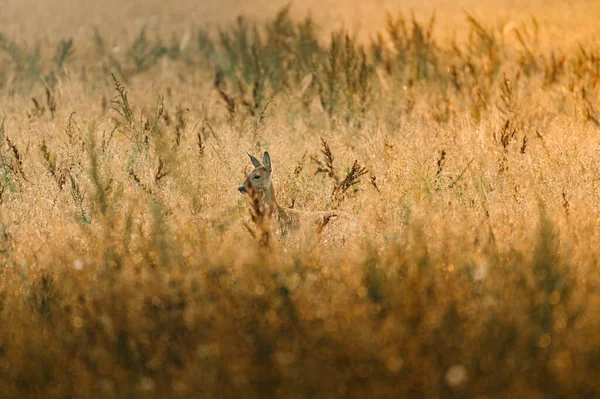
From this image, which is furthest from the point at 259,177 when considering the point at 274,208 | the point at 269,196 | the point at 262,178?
the point at 274,208

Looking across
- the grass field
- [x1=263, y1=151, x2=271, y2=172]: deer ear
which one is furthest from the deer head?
the grass field

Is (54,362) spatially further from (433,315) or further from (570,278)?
(570,278)

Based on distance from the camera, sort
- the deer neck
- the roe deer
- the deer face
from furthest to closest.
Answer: the deer neck < the deer face < the roe deer

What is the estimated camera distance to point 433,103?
7887mm

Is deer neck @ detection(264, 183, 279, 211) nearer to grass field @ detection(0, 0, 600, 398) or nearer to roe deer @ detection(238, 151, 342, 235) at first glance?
roe deer @ detection(238, 151, 342, 235)

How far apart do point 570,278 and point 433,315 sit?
2.44ft

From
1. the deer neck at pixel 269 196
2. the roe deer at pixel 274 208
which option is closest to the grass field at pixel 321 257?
the roe deer at pixel 274 208

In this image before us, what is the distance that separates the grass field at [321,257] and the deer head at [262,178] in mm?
147

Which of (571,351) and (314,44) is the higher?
(314,44)

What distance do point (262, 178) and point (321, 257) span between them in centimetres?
182

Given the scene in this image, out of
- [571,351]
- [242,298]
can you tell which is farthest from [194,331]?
[571,351]

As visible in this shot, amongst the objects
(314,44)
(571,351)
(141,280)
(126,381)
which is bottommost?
(571,351)

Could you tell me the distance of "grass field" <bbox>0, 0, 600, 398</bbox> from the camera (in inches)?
111

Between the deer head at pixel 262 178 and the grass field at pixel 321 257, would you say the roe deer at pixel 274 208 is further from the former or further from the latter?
the grass field at pixel 321 257
